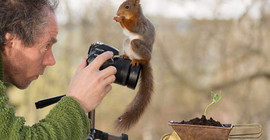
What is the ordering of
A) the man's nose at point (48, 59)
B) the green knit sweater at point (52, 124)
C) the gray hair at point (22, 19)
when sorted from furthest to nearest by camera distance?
the man's nose at point (48, 59)
the gray hair at point (22, 19)
the green knit sweater at point (52, 124)

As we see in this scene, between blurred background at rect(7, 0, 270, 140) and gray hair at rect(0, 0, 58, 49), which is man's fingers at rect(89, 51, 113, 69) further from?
blurred background at rect(7, 0, 270, 140)

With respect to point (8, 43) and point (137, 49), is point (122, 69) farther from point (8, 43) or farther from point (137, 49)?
point (8, 43)

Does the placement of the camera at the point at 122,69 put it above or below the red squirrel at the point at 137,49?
below

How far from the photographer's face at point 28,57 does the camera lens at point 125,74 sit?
226mm

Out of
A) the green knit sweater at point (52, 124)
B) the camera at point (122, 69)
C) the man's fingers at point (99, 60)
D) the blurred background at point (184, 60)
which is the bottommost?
the green knit sweater at point (52, 124)

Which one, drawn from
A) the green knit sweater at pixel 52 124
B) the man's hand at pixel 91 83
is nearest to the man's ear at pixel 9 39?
the green knit sweater at pixel 52 124

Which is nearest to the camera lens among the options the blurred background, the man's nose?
the man's nose

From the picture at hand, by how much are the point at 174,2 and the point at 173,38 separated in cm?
54

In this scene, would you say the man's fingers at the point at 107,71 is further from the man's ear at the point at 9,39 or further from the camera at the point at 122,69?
the man's ear at the point at 9,39

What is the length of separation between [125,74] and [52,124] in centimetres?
32

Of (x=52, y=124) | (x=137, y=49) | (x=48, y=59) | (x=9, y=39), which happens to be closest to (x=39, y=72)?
(x=48, y=59)

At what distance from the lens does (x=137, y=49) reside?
3.80 feet

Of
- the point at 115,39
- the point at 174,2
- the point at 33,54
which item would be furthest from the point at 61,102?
the point at 174,2

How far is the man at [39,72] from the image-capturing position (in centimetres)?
79
